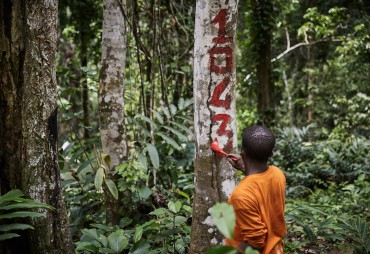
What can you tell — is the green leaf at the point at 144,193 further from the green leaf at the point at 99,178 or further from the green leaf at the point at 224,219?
the green leaf at the point at 224,219

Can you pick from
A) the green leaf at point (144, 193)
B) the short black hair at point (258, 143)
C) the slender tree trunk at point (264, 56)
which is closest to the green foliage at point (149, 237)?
the green leaf at point (144, 193)

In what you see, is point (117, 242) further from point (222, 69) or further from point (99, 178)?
point (222, 69)

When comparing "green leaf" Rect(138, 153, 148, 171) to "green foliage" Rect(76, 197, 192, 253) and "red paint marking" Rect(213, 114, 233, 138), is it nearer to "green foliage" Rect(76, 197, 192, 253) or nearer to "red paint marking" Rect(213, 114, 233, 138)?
"green foliage" Rect(76, 197, 192, 253)

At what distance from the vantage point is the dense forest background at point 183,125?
4137 mm

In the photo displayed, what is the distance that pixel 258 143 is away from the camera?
2.44m

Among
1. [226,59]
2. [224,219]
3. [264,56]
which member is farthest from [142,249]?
[264,56]

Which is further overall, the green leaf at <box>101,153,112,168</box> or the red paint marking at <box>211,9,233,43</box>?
the green leaf at <box>101,153,112,168</box>

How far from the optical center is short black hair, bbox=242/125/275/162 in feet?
8.02

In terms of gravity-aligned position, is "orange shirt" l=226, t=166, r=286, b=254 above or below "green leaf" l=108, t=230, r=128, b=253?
above

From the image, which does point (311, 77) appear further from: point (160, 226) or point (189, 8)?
point (160, 226)

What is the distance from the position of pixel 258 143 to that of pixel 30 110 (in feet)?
5.38

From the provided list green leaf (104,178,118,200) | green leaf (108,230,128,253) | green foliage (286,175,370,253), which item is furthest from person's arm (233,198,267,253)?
green leaf (104,178,118,200)

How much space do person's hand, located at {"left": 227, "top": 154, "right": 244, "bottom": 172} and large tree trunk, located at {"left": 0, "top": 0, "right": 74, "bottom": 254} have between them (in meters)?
1.29

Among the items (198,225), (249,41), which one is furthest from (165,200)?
(249,41)
